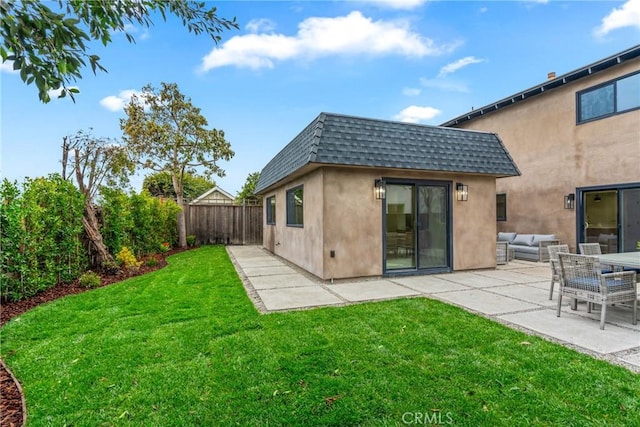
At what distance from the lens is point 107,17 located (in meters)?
1.78

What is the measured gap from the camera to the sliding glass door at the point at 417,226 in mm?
7398

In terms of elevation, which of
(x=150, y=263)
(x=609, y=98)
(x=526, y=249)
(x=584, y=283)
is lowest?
(x=150, y=263)

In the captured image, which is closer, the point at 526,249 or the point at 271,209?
the point at 526,249

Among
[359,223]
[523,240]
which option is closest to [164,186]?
[359,223]

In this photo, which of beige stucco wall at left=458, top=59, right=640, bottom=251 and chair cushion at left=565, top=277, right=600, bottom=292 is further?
beige stucco wall at left=458, top=59, right=640, bottom=251

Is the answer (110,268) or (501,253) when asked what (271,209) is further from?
(501,253)

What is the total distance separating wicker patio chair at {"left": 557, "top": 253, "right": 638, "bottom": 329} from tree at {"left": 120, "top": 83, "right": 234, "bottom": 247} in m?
13.2

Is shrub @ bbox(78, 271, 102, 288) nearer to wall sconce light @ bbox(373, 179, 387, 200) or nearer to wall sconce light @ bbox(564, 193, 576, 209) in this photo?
wall sconce light @ bbox(373, 179, 387, 200)

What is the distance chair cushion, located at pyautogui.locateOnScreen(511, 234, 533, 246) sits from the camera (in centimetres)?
1038

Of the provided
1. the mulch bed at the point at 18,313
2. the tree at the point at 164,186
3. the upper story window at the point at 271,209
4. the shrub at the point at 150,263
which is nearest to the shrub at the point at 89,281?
the mulch bed at the point at 18,313

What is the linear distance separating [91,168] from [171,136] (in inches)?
234

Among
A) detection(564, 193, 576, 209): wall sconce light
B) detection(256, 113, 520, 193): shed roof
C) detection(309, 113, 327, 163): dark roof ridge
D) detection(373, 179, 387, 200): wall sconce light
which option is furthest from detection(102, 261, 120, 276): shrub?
detection(564, 193, 576, 209): wall sconce light

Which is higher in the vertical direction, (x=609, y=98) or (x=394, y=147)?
(x=609, y=98)

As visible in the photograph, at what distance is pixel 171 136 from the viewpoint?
14383mm
